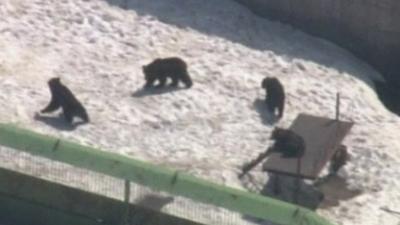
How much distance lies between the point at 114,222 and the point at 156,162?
203 cm

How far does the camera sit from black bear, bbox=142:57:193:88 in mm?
22859

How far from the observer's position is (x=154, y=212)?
1862 cm

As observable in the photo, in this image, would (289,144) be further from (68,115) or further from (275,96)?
(68,115)

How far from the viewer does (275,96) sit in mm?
22484

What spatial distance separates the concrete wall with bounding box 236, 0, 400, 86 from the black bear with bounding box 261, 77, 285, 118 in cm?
304

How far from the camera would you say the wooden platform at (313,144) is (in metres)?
20.2

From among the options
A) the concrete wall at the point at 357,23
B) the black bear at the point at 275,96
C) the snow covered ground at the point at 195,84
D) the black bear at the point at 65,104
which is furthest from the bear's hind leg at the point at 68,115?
the concrete wall at the point at 357,23

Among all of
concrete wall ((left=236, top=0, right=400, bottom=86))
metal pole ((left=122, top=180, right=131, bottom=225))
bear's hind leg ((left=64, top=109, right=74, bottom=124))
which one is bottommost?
metal pole ((left=122, top=180, right=131, bottom=225))

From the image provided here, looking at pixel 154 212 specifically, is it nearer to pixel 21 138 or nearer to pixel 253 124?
pixel 21 138

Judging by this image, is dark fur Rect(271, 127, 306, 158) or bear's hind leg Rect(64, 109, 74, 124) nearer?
dark fur Rect(271, 127, 306, 158)

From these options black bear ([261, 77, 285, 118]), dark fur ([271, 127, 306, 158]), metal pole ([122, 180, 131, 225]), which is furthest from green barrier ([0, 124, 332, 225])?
black bear ([261, 77, 285, 118])

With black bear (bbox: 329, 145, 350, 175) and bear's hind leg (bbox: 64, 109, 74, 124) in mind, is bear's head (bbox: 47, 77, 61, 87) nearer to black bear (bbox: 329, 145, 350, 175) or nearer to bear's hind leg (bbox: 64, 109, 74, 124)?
bear's hind leg (bbox: 64, 109, 74, 124)

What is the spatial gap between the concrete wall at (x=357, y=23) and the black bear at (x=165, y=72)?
11.0ft

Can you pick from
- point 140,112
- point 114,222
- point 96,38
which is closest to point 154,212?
point 114,222
